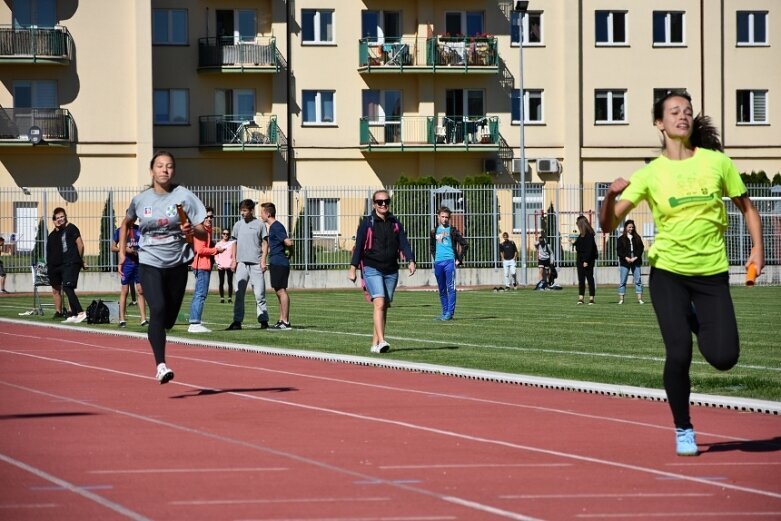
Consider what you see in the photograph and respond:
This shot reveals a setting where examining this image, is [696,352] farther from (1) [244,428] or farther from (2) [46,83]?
(2) [46,83]

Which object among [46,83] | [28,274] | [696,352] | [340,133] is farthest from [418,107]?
[696,352]

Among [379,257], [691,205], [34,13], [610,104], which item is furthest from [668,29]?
[691,205]

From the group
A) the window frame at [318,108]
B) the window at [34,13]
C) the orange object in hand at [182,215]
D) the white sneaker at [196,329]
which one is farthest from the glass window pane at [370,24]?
the orange object in hand at [182,215]

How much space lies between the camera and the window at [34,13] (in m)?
53.6

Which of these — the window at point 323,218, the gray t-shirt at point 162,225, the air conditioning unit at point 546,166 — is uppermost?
the air conditioning unit at point 546,166

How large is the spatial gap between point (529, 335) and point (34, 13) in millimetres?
37306

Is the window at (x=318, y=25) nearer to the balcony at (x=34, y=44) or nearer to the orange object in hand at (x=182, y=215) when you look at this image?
the balcony at (x=34, y=44)

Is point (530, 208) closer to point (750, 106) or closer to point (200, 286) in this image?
point (750, 106)

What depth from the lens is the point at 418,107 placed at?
58656mm

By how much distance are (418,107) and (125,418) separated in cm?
4824

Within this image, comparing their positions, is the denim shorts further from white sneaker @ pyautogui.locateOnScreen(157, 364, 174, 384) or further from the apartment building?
the apartment building

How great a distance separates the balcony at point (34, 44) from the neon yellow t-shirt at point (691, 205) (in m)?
46.7

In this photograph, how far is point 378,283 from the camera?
17.7 meters

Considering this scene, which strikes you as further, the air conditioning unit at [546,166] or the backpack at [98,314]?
the air conditioning unit at [546,166]
